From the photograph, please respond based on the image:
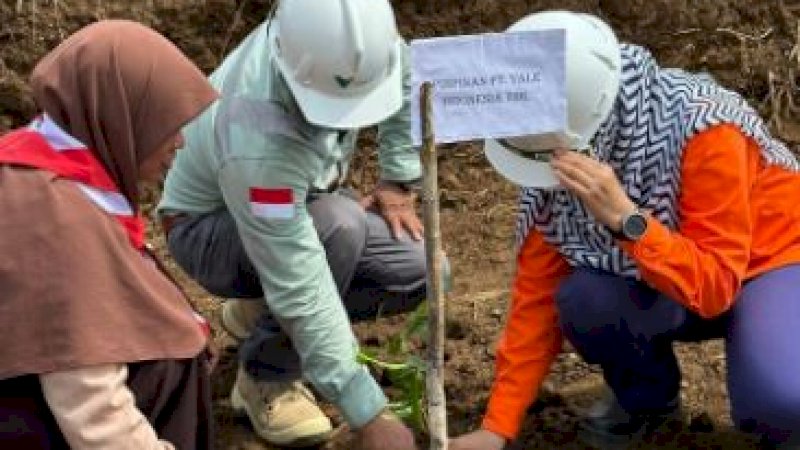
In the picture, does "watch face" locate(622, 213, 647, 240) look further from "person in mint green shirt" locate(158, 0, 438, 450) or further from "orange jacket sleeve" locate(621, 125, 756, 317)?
"person in mint green shirt" locate(158, 0, 438, 450)

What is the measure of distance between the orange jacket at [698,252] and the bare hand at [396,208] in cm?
29

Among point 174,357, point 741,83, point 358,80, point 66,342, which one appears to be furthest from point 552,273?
point 741,83

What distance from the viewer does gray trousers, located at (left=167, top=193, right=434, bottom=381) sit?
2.78 m

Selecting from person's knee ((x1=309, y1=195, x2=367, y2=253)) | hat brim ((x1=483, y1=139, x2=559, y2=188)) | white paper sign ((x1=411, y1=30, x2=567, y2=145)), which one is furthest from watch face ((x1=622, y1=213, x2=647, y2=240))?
person's knee ((x1=309, y1=195, x2=367, y2=253))

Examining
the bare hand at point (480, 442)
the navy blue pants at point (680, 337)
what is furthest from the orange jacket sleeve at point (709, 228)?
the bare hand at point (480, 442)

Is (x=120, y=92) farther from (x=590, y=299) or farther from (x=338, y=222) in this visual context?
(x=590, y=299)

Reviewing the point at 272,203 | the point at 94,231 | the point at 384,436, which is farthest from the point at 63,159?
the point at 384,436

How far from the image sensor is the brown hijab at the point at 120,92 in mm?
2111

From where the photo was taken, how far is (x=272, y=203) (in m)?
2.47

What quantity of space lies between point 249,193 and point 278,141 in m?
0.10

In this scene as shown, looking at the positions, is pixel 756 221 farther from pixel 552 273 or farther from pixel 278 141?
pixel 278 141

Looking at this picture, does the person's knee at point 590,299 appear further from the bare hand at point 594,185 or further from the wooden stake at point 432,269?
the wooden stake at point 432,269

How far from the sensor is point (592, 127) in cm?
238

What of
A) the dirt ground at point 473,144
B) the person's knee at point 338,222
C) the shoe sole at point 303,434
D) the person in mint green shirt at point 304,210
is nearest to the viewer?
the person in mint green shirt at point 304,210
